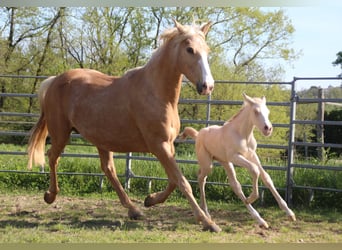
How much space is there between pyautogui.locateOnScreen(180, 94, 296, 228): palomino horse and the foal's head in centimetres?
75

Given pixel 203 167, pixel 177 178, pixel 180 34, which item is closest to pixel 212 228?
pixel 177 178

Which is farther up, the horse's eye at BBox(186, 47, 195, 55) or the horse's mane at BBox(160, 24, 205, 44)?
the horse's mane at BBox(160, 24, 205, 44)

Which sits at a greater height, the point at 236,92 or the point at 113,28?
the point at 113,28

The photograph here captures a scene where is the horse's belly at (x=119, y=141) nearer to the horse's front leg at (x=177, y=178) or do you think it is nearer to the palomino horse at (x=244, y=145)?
the horse's front leg at (x=177, y=178)

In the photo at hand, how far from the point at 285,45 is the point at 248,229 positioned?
31.3 feet

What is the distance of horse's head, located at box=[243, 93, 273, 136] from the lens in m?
4.70

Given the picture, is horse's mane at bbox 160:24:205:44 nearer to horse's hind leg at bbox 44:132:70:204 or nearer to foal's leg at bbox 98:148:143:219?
foal's leg at bbox 98:148:143:219

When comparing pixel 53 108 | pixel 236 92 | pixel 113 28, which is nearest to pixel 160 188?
pixel 53 108

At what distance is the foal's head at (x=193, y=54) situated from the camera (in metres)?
4.38

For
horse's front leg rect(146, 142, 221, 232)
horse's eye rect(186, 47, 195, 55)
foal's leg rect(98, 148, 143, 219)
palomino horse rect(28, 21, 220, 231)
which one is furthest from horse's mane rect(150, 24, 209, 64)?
foal's leg rect(98, 148, 143, 219)

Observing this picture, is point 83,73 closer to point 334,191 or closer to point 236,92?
point 334,191

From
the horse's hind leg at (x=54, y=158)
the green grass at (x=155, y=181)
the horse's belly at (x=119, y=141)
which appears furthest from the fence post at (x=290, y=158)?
the horse's hind leg at (x=54, y=158)

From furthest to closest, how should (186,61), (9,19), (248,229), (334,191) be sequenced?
(9,19) < (334,191) < (248,229) < (186,61)

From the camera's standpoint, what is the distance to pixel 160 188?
755 cm
